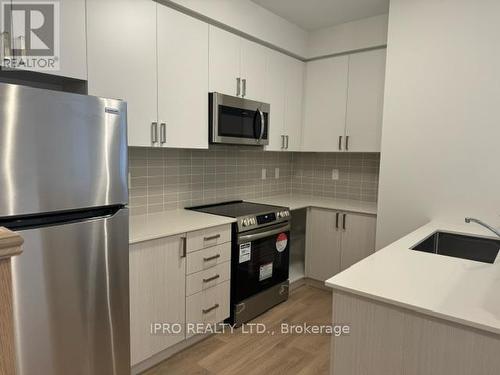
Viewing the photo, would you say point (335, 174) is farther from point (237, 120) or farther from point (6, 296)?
point (6, 296)

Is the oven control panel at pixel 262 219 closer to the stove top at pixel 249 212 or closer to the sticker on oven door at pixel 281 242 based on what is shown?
the stove top at pixel 249 212

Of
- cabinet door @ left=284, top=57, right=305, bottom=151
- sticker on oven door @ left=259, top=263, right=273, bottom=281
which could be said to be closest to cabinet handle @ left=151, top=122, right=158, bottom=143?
sticker on oven door @ left=259, top=263, right=273, bottom=281

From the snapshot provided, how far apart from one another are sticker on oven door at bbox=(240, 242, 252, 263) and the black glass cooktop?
0.78 ft

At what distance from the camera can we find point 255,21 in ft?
9.36

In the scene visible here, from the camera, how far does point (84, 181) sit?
1.45m

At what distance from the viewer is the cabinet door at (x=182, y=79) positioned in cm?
222

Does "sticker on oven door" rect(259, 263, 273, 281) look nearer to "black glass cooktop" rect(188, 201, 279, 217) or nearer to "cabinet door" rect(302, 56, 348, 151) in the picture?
"black glass cooktop" rect(188, 201, 279, 217)

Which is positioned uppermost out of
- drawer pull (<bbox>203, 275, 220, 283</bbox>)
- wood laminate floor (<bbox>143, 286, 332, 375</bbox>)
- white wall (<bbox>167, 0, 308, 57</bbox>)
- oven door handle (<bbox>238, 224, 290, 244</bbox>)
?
white wall (<bbox>167, 0, 308, 57</bbox>)

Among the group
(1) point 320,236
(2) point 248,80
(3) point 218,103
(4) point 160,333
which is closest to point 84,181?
(4) point 160,333

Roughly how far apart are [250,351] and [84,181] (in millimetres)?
1638

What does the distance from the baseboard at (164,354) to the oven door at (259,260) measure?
0.39m

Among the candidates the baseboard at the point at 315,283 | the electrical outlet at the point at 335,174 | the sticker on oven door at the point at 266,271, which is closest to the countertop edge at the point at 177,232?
the sticker on oven door at the point at 266,271

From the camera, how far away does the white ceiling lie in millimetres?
2828

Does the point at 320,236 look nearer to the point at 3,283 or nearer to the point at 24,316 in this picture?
the point at 24,316
